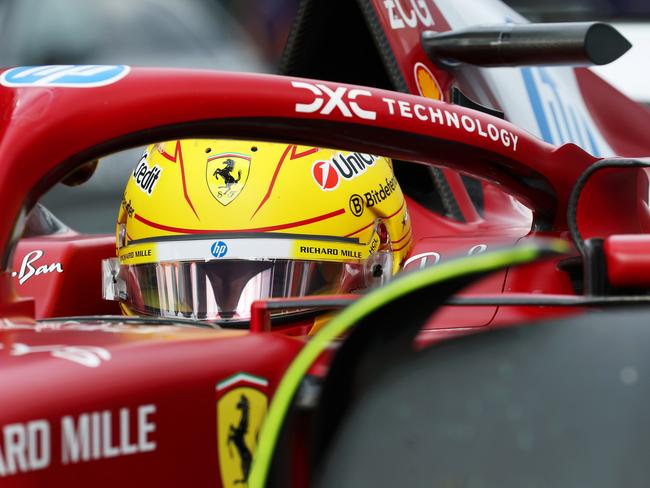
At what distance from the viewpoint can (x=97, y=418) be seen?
2.05ft

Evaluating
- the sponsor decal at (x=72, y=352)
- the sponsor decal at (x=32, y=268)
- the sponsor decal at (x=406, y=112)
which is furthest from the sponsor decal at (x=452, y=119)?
the sponsor decal at (x=32, y=268)

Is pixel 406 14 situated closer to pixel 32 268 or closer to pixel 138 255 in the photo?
pixel 138 255

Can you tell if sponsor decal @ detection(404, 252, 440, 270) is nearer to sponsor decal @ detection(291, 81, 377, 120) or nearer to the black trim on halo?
the black trim on halo

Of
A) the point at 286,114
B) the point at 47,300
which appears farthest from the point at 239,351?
the point at 47,300

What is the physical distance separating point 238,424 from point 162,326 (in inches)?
5.5

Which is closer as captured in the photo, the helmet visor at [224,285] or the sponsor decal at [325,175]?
the helmet visor at [224,285]

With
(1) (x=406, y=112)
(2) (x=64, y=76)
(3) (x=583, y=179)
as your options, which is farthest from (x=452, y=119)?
(2) (x=64, y=76)

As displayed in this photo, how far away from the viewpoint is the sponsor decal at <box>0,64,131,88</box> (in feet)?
2.96

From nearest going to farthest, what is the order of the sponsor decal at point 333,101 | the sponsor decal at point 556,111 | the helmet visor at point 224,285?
the sponsor decal at point 333,101
the helmet visor at point 224,285
the sponsor decal at point 556,111

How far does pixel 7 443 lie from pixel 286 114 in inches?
18.8

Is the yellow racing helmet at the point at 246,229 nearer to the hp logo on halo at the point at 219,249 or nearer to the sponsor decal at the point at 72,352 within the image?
the hp logo on halo at the point at 219,249

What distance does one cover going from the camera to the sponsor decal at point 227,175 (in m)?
1.58

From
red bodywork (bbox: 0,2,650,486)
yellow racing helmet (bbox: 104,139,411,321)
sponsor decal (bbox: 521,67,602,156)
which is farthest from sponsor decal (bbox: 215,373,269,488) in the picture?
sponsor decal (bbox: 521,67,602,156)

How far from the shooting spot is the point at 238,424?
0.69 meters
